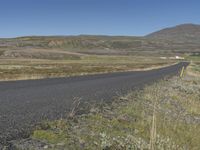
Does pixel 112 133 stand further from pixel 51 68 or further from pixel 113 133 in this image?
pixel 51 68

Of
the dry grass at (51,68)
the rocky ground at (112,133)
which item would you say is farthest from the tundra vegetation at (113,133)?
the dry grass at (51,68)

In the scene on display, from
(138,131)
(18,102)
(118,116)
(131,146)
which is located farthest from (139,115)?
(18,102)

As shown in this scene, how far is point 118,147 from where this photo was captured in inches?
328

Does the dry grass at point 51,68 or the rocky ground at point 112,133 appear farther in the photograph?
the dry grass at point 51,68

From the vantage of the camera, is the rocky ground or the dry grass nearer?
the rocky ground

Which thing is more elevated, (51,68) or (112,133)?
(112,133)

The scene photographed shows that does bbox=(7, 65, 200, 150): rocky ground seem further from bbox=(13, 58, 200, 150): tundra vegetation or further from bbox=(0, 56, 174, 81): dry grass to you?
bbox=(0, 56, 174, 81): dry grass

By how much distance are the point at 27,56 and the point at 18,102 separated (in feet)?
403

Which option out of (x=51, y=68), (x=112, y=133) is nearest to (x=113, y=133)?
(x=112, y=133)

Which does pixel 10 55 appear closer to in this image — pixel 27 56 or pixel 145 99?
pixel 27 56

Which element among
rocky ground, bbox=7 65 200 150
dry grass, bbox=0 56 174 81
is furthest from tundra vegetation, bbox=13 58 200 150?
dry grass, bbox=0 56 174 81

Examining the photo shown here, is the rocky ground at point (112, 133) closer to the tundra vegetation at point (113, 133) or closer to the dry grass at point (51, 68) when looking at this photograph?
the tundra vegetation at point (113, 133)

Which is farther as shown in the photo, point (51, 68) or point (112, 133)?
point (51, 68)

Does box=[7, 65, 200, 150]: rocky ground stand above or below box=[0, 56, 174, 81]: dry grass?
above
